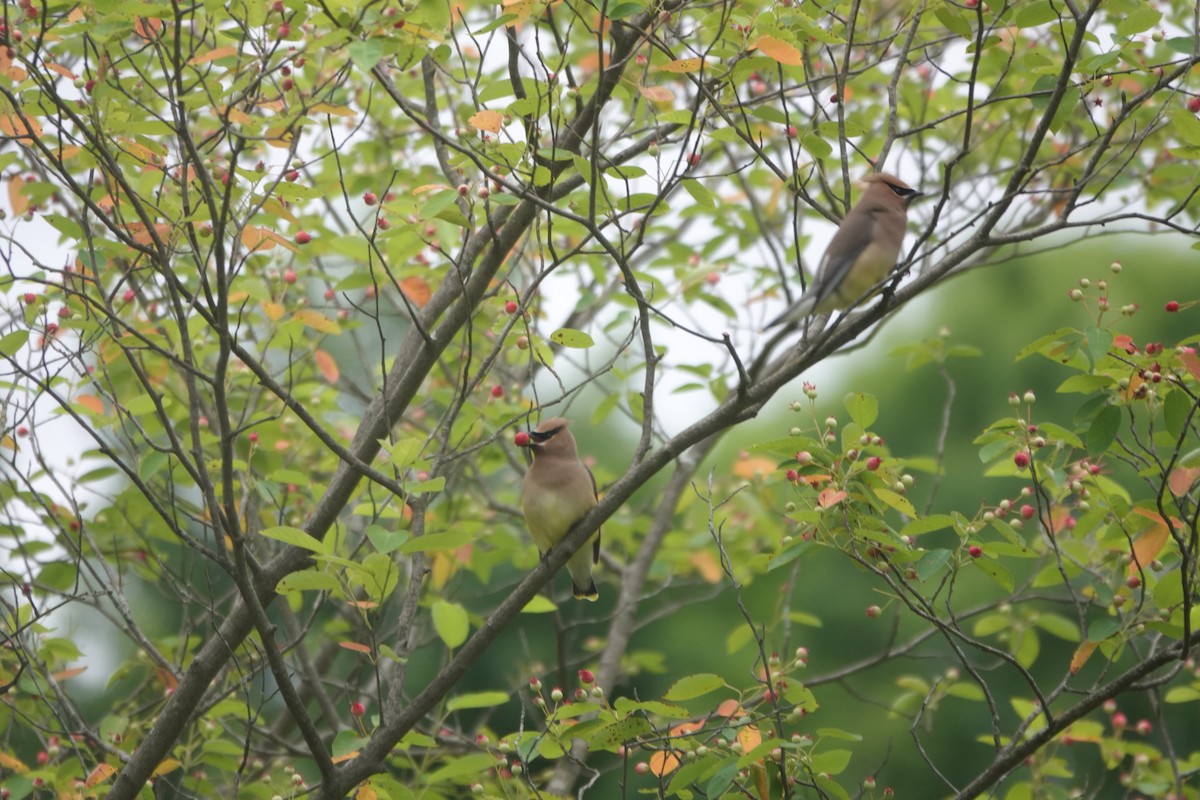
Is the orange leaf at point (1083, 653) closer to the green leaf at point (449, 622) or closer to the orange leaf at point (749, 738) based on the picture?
the orange leaf at point (749, 738)

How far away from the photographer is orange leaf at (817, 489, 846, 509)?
3885 mm

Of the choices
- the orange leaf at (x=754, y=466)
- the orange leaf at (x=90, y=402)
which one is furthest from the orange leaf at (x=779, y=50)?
the orange leaf at (x=754, y=466)

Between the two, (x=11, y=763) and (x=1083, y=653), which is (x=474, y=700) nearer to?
(x=1083, y=653)

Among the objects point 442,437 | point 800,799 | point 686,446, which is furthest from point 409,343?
point 800,799

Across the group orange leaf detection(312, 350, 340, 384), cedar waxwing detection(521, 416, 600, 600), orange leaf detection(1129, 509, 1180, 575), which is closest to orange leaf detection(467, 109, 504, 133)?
cedar waxwing detection(521, 416, 600, 600)

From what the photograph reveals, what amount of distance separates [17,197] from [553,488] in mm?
2591

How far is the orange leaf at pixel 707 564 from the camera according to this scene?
8.13m

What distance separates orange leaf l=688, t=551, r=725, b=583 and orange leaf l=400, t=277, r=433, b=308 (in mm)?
2587

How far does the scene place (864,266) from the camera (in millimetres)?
5020

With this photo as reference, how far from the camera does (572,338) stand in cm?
476

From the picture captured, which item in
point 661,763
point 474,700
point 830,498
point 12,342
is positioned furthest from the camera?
point 12,342

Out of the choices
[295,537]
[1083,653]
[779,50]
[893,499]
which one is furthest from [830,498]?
[295,537]

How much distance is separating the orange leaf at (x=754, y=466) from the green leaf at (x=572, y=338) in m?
3.43

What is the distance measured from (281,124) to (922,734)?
25.0ft
